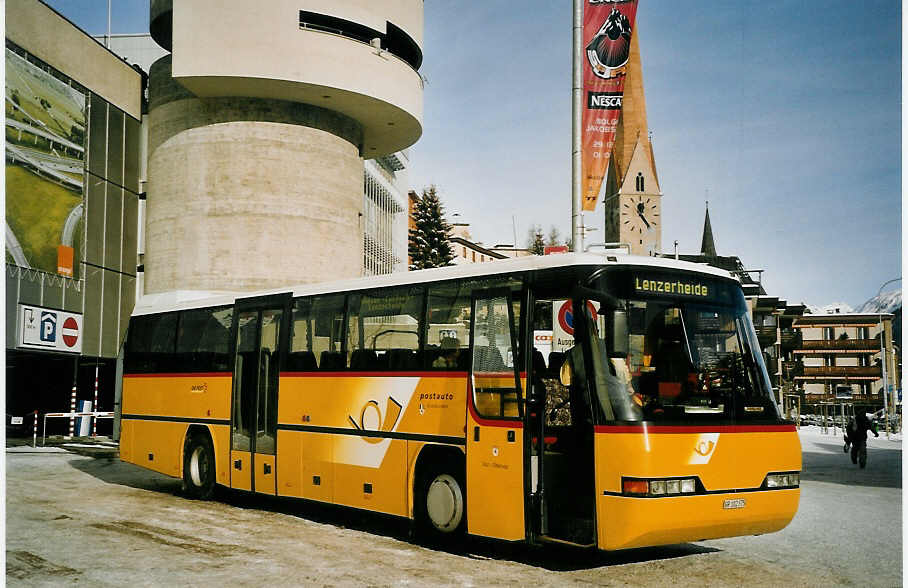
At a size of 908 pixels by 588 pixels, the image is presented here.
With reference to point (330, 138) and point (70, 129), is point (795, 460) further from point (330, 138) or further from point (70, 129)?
point (330, 138)

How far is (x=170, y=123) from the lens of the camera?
44.2m

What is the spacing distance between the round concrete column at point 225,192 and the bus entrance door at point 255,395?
29774mm

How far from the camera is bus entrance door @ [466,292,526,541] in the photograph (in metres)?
9.80

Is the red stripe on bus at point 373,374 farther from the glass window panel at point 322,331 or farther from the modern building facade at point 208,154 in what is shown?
the modern building facade at point 208,154

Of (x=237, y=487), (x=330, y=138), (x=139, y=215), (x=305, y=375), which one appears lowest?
(x=237, y=487)

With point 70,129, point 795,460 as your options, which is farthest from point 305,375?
point 70,129

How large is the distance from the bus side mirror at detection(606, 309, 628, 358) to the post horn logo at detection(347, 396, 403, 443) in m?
3.35

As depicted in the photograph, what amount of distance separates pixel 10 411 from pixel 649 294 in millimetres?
39593

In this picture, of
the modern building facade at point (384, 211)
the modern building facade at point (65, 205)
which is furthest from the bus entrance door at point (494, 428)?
the modern building facade at point (384, 211)

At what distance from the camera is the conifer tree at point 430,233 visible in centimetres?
8269

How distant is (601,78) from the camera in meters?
16.5

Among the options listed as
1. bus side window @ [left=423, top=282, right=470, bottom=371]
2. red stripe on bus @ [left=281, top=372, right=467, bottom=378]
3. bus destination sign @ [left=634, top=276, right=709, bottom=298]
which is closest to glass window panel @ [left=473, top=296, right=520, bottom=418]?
bus side window @ [left=423, top=282, right=470, bottom=371]

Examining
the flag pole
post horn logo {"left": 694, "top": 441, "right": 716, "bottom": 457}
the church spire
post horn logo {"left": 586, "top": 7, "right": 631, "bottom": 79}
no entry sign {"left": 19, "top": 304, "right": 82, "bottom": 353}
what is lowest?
post horn logo {"left": 694, "top": 441, "right": 716, "bottom": 457}

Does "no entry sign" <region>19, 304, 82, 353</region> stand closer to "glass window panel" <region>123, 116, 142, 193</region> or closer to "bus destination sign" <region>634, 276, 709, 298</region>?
"glass window panel" <region>123, 116, 142, 193</region>
